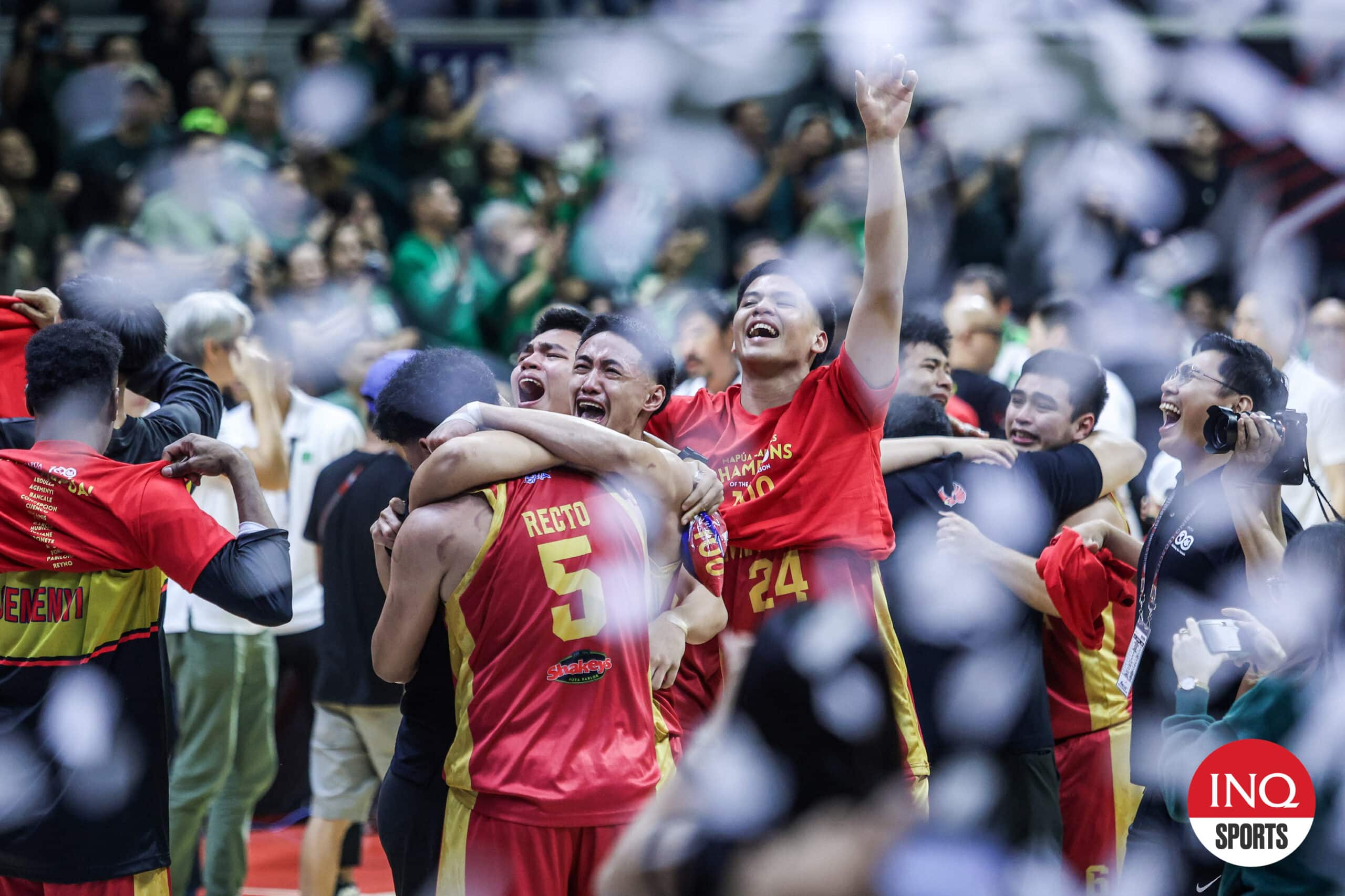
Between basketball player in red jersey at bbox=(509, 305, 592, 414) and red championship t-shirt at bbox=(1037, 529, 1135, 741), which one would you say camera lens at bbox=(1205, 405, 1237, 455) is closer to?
red championship t-shirt at bbox=(1037, 529, 1135, 741)

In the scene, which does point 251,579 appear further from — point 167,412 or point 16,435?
point 16,435

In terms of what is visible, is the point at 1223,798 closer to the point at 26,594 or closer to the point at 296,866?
the point at 26,594

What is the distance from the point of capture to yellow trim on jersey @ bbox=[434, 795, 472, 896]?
308 centimetres

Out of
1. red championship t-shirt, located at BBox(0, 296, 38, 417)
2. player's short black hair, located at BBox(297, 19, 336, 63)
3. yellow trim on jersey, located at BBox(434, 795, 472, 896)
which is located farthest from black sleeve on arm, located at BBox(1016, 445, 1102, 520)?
player's short black hair, located at BBox(297, 19, 336, 63)

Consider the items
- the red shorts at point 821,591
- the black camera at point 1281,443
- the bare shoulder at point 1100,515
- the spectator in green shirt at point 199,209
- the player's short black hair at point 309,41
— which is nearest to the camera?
the black camera at point 1281,443

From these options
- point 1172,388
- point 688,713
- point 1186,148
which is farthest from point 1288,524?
point 1186,148

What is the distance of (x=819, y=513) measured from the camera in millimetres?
3688

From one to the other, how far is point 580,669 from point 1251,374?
206cm

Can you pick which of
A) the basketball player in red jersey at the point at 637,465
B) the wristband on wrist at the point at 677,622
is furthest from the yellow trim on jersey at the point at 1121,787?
the wristband on wrist at the point at 677,622

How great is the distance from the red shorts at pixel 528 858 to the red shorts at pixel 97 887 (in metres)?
0.80

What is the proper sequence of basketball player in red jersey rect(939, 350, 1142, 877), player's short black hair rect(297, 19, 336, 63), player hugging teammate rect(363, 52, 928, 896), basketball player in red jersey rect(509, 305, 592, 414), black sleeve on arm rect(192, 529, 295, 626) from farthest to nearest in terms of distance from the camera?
player's short black hair rect(297, 19, 336, 63) < basketball player in red jersey rect(939, 350, 1142, 877) < basketball player in red jersey rect(509, 305, 592, 414) < black sleeve on arm rect(192, 529, 295, 626) < player hugging teammate rect(363, 52, 928, 896)

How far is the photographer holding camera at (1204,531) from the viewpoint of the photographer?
11.4ft

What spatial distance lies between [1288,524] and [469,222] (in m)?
6.37

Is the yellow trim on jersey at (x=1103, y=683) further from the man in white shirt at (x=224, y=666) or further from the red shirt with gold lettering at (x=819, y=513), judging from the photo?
the man in white shirt at (x=224, y=666)
